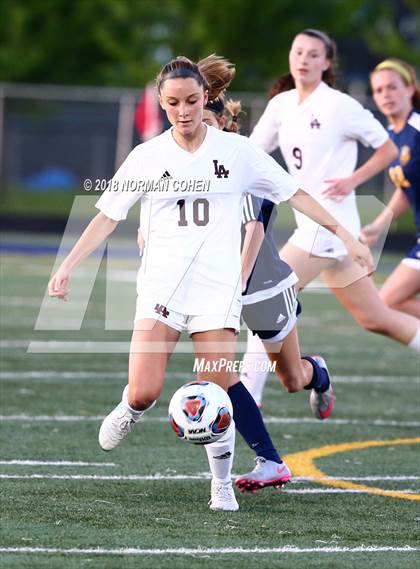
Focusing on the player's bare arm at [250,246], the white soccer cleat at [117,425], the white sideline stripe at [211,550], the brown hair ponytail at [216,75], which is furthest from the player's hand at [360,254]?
the white sideline stripe at [211,550]

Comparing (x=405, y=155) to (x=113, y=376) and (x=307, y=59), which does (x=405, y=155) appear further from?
(x=113, y=376)

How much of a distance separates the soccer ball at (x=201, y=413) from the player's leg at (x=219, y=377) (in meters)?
0.15

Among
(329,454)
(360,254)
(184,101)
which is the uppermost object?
(184,101)

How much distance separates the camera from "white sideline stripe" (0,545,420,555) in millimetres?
4926

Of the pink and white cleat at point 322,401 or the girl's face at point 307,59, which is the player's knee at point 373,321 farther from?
the girl's face at point 307,59

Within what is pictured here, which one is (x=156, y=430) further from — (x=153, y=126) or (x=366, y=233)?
(x=153, y=126)

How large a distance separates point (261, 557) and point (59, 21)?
2792 cm

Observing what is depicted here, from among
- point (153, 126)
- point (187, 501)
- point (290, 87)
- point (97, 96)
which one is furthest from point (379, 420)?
point (97, 96)

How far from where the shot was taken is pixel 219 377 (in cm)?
586

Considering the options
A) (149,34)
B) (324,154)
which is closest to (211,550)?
(324,154)

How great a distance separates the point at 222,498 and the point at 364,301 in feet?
8.91

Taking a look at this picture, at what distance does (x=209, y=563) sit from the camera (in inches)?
190

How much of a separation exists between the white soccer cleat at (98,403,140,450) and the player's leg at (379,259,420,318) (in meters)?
3.36

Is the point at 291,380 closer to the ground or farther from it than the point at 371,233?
closer to the ground
